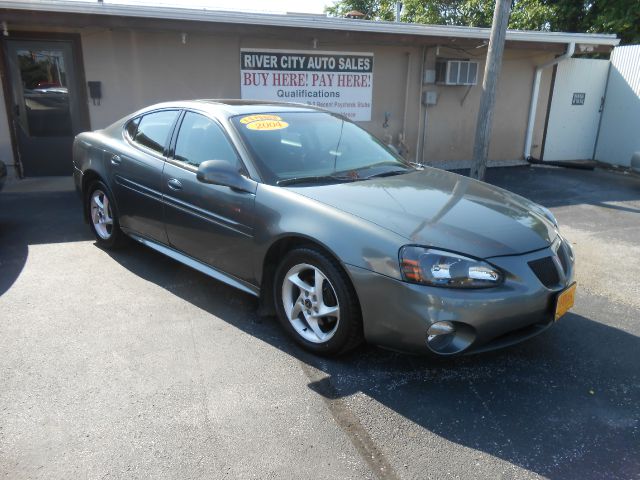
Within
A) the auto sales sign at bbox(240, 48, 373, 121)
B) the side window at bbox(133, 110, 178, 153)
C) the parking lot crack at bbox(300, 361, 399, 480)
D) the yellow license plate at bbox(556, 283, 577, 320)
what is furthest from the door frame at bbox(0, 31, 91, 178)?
the yellow license plate at bbox(556, 283, 577, 320)

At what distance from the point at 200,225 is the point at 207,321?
70 centimetres

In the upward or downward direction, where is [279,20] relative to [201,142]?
→ upward

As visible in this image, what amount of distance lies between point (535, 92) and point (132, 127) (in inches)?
365

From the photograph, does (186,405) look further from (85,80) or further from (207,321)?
(85,80)

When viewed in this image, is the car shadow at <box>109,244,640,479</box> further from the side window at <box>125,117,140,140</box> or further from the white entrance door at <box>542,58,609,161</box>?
the white entrance door at <box>542,58,609,161</box>

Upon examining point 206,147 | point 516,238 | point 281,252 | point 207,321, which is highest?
point 206,147

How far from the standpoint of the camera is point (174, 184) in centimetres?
397

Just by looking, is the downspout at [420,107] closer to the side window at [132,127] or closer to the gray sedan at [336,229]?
the gray sedan at [336,229]

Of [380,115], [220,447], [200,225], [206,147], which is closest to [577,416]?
[220,447]

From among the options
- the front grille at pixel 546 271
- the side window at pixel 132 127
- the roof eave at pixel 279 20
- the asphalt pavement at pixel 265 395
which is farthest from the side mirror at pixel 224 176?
the roof eave at pixel 279 20

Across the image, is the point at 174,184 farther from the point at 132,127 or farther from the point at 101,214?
the point at 101,214

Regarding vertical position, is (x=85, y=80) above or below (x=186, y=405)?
above

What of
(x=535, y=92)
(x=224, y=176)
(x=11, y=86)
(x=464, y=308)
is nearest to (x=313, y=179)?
(x=224, y=176)

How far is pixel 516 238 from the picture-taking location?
3.03 meters
